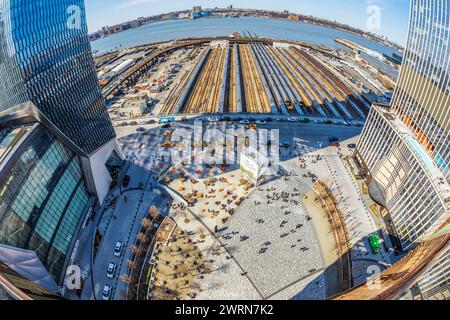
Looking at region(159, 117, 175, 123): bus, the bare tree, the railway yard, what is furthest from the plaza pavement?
the railway yard

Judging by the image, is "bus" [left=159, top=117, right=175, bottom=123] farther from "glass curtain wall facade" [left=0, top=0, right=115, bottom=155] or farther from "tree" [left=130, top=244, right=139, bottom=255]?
"tree" [left=130, top=244, right=139, bottom=255]

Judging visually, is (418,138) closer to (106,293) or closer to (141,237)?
(141,237)

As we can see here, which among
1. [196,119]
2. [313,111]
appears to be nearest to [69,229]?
[196,119]

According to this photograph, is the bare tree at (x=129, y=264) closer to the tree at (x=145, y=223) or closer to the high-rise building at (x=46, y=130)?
the tree at (x=145, y=223)

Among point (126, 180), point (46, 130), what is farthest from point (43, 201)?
point (126, 180)

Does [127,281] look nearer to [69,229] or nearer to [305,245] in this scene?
[69,229]
